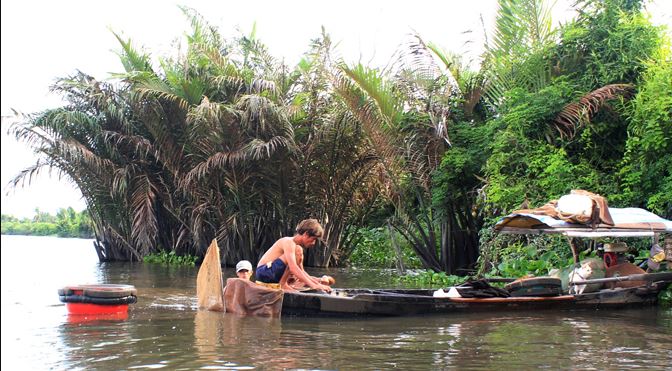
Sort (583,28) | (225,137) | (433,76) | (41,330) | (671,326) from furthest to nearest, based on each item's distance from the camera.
Result: 1. (225,137)
2. (433,76)
3. (583,28)
4. (671,326)
5. (41,330)

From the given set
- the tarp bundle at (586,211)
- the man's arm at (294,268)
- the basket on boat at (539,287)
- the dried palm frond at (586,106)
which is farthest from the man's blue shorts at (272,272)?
the dried palm frond at (586,106)

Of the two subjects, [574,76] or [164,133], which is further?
[164,133]

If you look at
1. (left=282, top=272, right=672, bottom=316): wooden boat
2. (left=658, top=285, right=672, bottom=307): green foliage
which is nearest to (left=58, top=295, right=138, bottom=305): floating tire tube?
(left=282, top=272, right=672, bottom=316): wooden boat

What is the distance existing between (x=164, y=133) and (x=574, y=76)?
10.5m

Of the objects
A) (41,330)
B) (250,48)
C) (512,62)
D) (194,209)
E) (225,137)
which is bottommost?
(41,330)

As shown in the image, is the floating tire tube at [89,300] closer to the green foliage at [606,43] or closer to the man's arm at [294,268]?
the man's arm at [294,268]

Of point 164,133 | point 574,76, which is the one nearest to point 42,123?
point 164,133

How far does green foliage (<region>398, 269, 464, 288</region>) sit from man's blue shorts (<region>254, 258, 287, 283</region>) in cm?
541

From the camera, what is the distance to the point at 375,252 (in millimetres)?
22703

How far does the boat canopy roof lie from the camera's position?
35.0 feet

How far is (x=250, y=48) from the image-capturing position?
19953 mm

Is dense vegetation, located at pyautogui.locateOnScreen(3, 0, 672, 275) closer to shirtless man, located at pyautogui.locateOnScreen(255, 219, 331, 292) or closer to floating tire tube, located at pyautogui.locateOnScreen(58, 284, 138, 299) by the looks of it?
shirtless man, located at pyautogui.locateOnScreen(255, 219, 331, 292)

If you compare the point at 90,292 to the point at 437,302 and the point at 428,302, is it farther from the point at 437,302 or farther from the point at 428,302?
the point at 437,302

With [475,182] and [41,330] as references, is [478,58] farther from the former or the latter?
[41,330]
